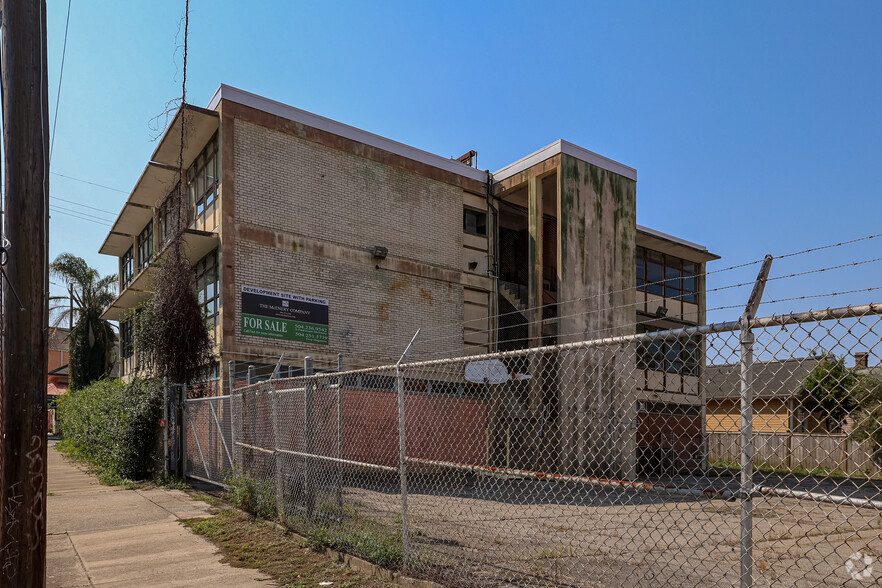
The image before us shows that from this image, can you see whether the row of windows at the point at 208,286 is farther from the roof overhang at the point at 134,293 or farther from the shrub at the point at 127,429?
the shrub at the point at 127,429

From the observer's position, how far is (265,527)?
8398 mm

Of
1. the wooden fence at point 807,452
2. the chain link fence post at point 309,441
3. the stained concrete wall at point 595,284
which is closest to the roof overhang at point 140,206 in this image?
the stained concrete wall at point 595,284

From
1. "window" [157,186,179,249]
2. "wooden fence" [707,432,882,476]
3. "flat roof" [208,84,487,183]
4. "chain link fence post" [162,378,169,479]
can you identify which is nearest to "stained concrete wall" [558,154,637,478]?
"flat roof" [208,84,487,183]

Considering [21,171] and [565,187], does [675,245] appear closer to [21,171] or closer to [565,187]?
[565,187]

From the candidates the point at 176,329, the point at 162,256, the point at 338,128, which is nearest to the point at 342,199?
the point at 338,128

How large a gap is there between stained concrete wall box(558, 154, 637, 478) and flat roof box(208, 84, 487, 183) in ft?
11.9

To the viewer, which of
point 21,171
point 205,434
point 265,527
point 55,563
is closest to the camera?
point 21,171

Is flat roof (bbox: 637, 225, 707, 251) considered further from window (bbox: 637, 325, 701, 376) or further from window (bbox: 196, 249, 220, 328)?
window (bbox: 196, 249, 220, 328)

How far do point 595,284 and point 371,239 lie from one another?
24.9 feet

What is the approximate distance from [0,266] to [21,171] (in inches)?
30.0

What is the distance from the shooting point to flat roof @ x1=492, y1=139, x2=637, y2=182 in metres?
21.2

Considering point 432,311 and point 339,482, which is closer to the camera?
point 339,482

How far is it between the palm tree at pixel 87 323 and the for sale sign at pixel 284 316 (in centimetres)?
1869

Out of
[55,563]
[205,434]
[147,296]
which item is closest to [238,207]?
[205,434]
